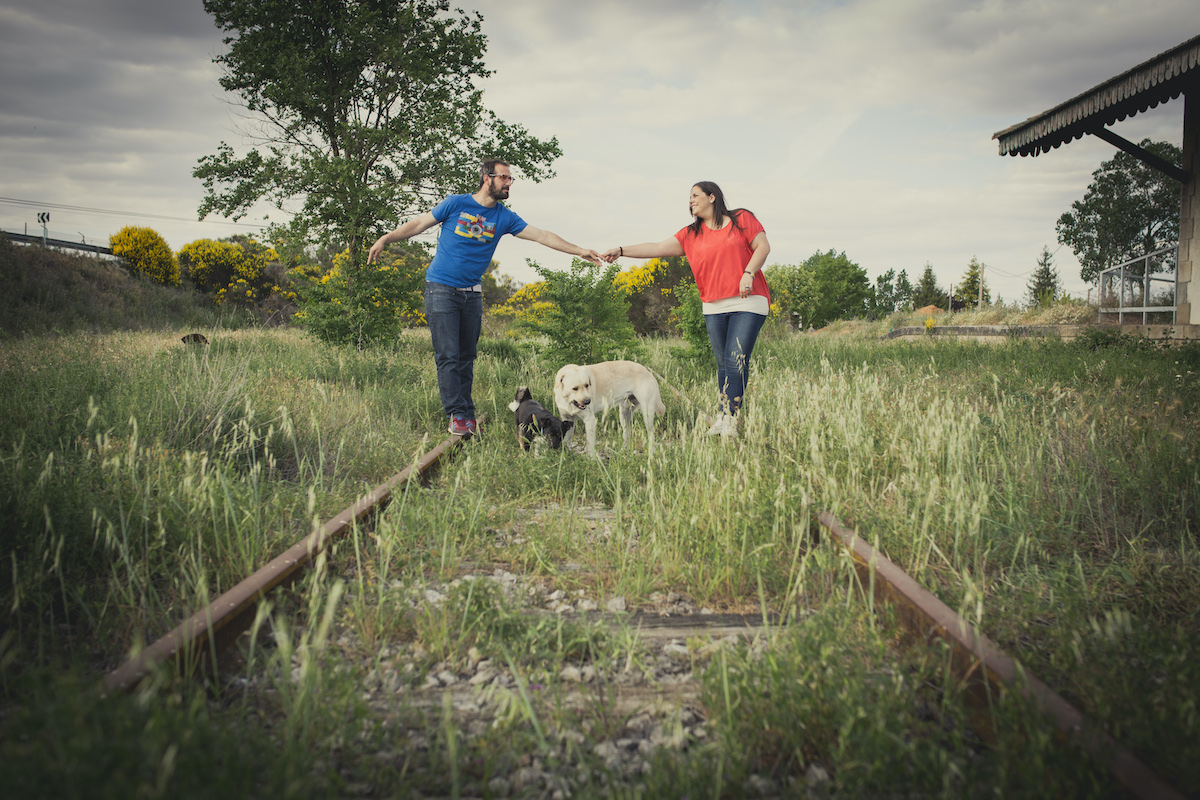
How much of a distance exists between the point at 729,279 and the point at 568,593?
4.11 meters

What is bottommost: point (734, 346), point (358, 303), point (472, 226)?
point (734, 346)

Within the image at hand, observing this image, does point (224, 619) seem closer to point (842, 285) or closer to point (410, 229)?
point (410, 229)

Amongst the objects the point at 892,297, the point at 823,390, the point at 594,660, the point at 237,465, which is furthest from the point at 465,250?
the point at 892,297

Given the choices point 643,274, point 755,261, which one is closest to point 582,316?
point 755,261

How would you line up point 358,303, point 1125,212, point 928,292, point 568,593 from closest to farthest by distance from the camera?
point 568,593 < point 358,303 < point 1125,212 < point 928,292

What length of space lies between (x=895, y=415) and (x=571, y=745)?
465 cm

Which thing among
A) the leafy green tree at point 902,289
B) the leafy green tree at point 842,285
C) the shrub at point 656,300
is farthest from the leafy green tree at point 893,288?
the shrub at point 656,300

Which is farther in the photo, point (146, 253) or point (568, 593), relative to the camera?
point (146, 253)

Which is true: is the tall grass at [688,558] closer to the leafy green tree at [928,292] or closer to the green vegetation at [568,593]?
the green vegetation at [568,593]

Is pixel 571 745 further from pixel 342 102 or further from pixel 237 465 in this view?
pixel 342 102

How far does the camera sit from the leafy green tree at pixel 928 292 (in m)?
95.6

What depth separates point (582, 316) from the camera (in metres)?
9.09

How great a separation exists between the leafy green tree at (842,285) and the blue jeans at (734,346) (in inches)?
2663

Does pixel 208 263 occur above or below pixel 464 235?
above
